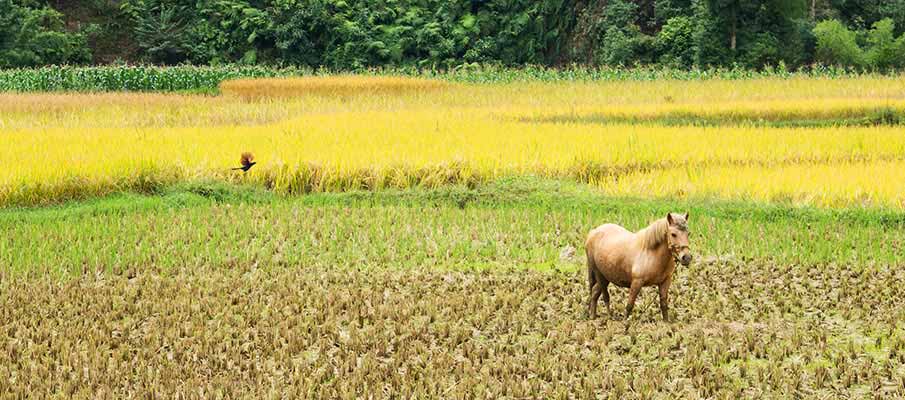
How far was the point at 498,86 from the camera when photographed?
23.3 metres

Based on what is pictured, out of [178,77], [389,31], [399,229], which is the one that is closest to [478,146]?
[399,229]

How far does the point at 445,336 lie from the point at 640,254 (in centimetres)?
110

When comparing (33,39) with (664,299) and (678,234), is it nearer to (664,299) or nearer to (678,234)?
(664,299)

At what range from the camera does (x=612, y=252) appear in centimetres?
541

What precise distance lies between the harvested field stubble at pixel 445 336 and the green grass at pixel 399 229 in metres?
0.50

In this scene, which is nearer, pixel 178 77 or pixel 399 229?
pixel 399 229

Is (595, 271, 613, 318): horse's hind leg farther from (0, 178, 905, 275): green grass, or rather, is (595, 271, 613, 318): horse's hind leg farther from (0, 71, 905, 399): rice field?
(0, 178, 905, 275): green grass

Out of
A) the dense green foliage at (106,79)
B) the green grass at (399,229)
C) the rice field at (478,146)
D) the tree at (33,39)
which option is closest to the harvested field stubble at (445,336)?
the green grass at (399,229)

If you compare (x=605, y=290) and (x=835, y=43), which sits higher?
(x=605, y=290)

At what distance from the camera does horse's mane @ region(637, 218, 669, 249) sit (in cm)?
510

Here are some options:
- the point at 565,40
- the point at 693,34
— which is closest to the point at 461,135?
the point at 693,34

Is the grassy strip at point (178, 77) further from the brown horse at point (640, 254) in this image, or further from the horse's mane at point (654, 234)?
the horse's mane at point (654, 234)

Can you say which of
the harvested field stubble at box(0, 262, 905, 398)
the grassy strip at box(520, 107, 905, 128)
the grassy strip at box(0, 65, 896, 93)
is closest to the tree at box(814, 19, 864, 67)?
the grassy strip at box(0, 65, 896, 93)

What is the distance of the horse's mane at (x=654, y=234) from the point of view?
16.7 feet
